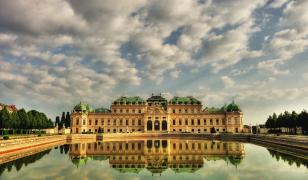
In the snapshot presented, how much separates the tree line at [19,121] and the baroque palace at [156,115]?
1061 inches

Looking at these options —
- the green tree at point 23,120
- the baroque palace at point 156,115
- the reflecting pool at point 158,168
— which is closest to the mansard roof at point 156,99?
the baroque palace at point 156,115

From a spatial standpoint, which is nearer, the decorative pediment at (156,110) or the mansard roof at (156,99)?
the decorative pediment at (156,110)

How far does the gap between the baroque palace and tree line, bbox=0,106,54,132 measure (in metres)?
26.9

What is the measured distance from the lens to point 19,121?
8031cm

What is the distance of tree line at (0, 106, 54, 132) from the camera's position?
74.4 meters

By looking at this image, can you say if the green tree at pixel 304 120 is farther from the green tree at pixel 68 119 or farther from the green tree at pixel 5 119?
the green tree at pixel 68 119

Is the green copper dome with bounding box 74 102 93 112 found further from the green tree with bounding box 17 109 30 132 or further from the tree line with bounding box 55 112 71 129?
the green tree with bounding box 17 109 30 132

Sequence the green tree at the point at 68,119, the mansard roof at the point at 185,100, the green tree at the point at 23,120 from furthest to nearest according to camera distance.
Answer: the green tree at the point at 68,119
the mansard roof at the point at 185,100
the green tree at the point at 23,120

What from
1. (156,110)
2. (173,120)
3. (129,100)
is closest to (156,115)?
(156,110)

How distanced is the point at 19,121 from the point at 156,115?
54.9m

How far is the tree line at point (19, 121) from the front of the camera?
244 feet

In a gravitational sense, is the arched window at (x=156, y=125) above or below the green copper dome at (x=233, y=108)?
below

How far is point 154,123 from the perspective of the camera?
122 m

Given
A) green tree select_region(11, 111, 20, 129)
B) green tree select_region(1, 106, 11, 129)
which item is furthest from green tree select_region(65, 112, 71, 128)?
green tree select_region(1, 106, 11, 129)
